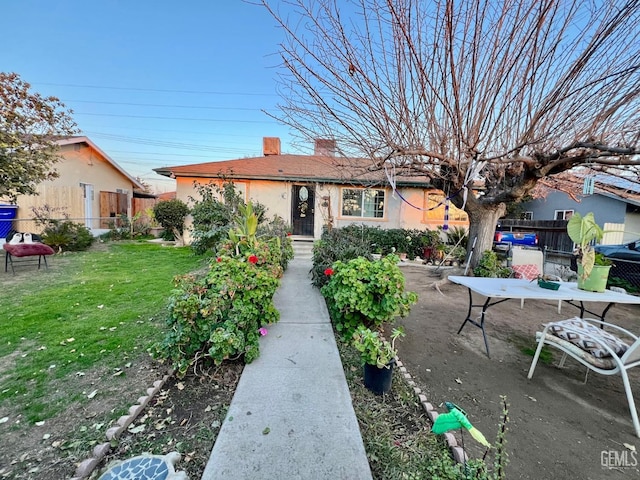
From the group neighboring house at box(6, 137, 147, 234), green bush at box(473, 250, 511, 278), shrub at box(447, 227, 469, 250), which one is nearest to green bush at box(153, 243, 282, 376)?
green bush at box(473, 250, 511, 278)

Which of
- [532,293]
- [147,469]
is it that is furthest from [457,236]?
[147,469]

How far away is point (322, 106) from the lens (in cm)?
462

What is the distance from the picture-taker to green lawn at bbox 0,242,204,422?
8.30 ft

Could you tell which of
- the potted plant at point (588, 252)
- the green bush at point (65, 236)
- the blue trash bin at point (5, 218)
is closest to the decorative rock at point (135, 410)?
the potted plant at point (588, 252)

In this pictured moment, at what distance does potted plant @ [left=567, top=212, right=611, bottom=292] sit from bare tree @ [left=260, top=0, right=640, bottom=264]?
49.2 inches

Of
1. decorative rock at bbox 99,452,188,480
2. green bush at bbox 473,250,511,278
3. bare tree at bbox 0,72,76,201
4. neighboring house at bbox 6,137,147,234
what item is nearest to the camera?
decorative rock at bbox 99,452,188,480

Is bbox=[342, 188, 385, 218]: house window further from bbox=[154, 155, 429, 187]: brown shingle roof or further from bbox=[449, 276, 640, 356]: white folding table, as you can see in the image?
bbox=[449, 276, 640, 356]: white folding table

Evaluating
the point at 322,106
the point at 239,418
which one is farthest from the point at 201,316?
the point at 322,106

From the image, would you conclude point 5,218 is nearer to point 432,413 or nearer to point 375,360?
point 375,360

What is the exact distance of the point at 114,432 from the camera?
1.86 metres

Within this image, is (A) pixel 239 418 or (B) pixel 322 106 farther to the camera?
(B) pixel 322 106

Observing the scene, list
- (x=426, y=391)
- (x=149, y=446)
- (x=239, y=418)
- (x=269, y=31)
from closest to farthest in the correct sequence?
(x=149, y=446)
(x=239, y=418)
(x=426, y=391)
(x=269, y=31)

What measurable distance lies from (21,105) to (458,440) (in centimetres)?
1328

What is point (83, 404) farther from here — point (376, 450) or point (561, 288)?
point (561, 288)
